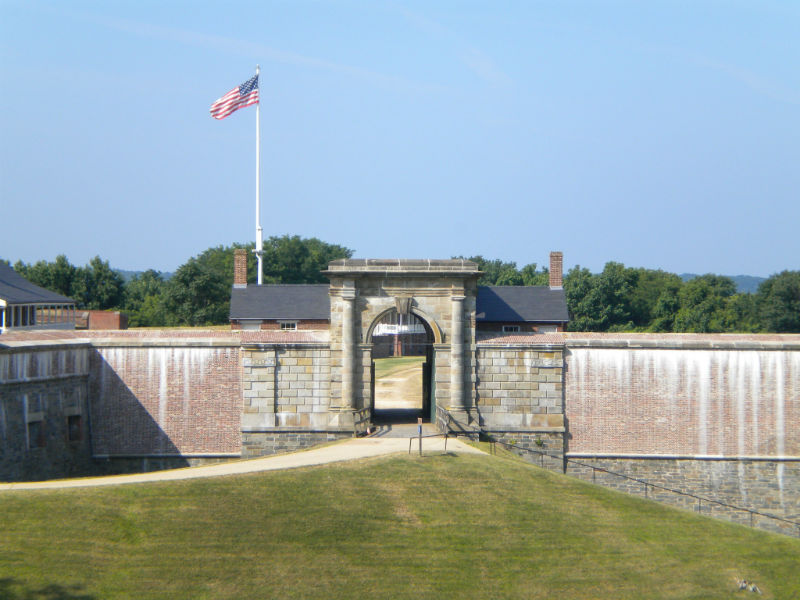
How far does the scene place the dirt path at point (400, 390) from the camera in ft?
161

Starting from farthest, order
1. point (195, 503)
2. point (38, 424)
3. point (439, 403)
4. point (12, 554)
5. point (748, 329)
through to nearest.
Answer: point (748, 329)
point (439, 403)
point (38, 424)
point (195, 503)
point (12, 554)

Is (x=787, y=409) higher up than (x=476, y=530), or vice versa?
(x=787, y=409)

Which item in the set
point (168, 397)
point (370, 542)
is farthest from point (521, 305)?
point (370, 542)

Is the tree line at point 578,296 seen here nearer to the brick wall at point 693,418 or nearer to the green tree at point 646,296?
the green tree at point 646,296

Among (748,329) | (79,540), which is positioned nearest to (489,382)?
(79,540)

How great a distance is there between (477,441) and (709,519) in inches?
384

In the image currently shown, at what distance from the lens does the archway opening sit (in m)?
43.2

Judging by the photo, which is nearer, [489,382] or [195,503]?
[195,503]

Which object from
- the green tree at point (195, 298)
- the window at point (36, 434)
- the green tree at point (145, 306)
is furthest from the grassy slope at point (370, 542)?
the green tree at point (145, 306)

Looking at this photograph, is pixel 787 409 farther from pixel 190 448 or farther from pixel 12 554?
pixel 12 554

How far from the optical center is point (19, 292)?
2183 inches

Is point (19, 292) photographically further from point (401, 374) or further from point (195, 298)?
point (195, 298)

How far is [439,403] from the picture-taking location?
40469 mm

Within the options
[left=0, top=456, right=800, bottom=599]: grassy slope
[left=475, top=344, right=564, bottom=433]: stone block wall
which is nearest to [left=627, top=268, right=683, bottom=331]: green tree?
[left=475, top=344, right=564, bottom=433]: stone block wall
